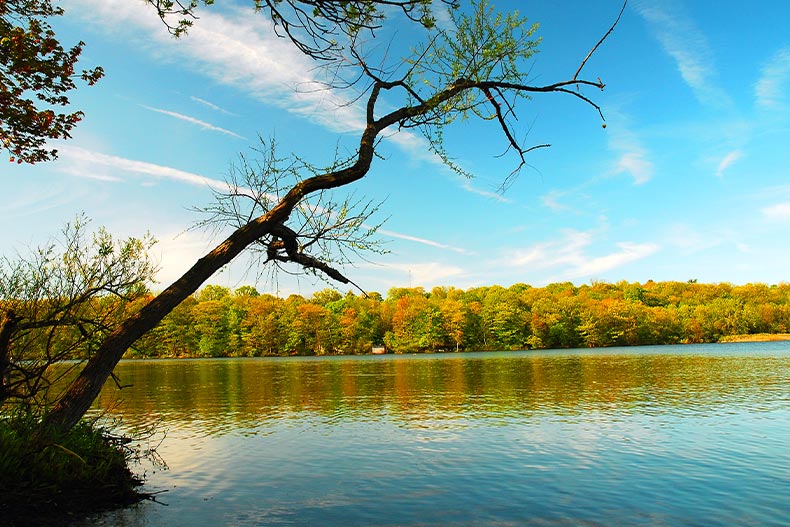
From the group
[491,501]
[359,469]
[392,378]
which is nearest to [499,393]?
[392,378]

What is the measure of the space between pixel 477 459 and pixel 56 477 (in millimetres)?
10915

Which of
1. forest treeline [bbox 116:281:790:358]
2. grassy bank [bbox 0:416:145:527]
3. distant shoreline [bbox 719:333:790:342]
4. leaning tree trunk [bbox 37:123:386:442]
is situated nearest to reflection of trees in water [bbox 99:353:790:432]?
grassy bank [bbox 0:416:145:527]

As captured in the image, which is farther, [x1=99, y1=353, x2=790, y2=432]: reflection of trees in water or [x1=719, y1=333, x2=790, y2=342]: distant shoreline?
[x1=719, y1=333, x2=790, y2=342]: distant shoreline

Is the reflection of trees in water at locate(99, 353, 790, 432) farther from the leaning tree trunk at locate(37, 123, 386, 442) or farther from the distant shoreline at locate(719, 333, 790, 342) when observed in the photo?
the distant shoreline at locate(719, 333, 790, 342)

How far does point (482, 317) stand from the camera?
407ft

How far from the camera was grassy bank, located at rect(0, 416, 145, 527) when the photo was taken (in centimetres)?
855

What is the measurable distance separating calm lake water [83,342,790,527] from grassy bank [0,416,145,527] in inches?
18.1

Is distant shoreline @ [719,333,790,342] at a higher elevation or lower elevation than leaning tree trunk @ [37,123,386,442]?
lower

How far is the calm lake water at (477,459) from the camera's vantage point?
36.1ft

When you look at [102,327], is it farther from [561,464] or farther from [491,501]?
[561,464]

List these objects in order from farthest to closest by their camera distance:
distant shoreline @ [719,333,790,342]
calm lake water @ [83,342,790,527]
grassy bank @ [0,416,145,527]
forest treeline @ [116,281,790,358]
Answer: forest treeline @ [116,281,790,358]
distant shoreline @ [719,333,790,342]
calm lake water @ [83,342,790,527]
grassy bank @ [0,416,145,527]

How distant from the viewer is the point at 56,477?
9273mm

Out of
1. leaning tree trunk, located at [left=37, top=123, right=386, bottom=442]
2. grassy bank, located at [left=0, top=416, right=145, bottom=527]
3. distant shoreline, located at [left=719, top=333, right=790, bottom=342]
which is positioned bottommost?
distant shoreline, located at [left=719, top=333, right=790, bottom=342]

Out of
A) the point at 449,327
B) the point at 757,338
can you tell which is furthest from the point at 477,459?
the point at 757,338
